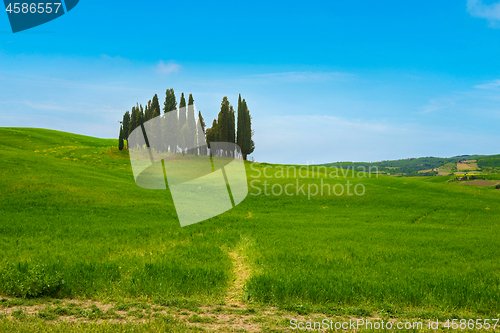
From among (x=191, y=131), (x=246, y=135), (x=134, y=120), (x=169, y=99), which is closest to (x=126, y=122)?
(x=134, y=120)

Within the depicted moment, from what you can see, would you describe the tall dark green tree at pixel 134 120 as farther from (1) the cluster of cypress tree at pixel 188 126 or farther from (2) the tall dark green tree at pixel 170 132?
(2) the tall dark green tree at pixel 170 132

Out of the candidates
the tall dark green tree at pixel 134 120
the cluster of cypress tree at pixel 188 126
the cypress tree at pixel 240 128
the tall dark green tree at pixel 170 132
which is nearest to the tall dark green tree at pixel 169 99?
the cluster of cypress tree at pixel 188 126

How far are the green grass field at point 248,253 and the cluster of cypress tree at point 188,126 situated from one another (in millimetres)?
33864

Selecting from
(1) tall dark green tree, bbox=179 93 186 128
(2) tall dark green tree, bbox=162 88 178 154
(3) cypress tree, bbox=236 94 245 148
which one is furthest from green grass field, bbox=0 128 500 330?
(3) cypress tree, bbox=236 94 245 148

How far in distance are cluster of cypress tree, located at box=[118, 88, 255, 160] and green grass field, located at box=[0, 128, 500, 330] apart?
3386 centimetres

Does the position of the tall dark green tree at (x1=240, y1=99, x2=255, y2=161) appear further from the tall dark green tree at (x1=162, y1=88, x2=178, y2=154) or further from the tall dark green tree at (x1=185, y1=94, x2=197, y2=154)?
the tall dark green tree at (x1=162, y1=88, x2=178, y2=154)

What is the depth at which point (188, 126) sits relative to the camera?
216 ft

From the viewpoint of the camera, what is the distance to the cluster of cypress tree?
6631 centimetres

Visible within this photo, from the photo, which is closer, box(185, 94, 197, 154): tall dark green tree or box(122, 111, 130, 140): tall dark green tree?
box(185, 94, 197, 154): tall dark green tree

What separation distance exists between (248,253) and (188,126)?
55.7 meters

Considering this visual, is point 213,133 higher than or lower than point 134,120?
lower

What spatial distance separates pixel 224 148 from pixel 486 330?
6760 cm

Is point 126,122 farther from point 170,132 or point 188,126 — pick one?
point 188,126

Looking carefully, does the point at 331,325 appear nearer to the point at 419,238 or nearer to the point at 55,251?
the point at 55,251
